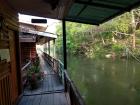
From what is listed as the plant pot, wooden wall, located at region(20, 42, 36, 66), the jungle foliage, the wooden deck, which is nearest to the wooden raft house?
the wooden deck

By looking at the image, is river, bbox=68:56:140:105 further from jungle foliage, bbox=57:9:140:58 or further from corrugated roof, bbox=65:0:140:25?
jungle foliage, bbox=57:9:140:58

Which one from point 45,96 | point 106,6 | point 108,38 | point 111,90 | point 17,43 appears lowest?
point 111,90

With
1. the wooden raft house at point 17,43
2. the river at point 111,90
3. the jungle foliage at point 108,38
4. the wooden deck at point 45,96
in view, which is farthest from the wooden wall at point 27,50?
the jungle foliage at point 108,38

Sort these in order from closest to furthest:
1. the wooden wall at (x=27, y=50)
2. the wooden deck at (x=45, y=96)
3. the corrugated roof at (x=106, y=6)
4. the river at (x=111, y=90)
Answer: the corrugated roof at (x=106, y=6)
the wooden deck at (x=45, y=96)
the river at (x=111, y=90)
the wooden wall at (x=27, y=50)

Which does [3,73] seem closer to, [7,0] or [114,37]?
[7,0]

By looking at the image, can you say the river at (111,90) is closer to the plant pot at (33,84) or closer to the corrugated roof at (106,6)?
the plant pot at (33,84)

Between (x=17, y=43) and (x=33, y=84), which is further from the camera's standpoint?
(x=33, y=84)

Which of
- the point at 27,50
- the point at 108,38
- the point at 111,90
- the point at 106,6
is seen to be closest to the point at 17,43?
the point at 106,6

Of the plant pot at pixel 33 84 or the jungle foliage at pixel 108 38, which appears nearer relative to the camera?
the plant pot at pixel 33 84

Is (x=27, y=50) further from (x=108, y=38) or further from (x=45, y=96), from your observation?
(x=108, y=38)

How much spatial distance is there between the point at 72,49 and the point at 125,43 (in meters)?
9.60

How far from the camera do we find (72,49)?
115 feet

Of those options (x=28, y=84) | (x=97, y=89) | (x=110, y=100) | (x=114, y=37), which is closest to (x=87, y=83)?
(x=97, y=89)

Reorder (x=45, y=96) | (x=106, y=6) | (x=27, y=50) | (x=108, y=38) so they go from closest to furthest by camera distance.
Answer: (x=106, y=6) → (x=45, y=96) → (x=27, y=50) → (x=108, y=38)
